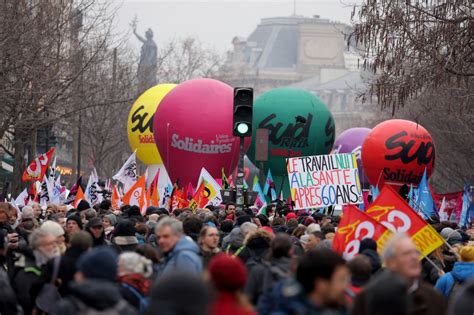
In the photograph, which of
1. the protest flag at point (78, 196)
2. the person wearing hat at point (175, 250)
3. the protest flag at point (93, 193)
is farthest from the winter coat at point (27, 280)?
the protest flag at point (93, 193)

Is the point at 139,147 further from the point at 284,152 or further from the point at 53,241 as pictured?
the point at 53,241

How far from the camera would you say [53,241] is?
1171cm

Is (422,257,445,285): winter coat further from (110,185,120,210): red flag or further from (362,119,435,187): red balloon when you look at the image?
(362,119,435,187): red balloon

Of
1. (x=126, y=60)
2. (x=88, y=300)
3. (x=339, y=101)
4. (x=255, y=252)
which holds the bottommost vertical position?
(x=339, y=101)

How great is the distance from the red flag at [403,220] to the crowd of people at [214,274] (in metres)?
0.35

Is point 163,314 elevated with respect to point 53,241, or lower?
elevated

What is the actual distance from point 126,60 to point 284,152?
3859 centimetres

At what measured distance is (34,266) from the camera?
11.9 meters

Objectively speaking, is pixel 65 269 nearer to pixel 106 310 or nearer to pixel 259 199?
pixel 106 310

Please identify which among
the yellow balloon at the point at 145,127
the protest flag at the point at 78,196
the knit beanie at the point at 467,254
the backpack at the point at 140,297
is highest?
Answer: the backpack at the point at 140,297

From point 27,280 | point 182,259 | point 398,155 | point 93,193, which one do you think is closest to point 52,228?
point 27,280

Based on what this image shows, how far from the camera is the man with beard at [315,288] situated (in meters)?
8.02

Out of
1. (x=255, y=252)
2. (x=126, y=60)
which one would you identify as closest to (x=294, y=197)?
(x=255, y=252)

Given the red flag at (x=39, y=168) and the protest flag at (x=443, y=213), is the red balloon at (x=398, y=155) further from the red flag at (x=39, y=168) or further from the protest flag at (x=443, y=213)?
the red flag at (x=39, y=168)
